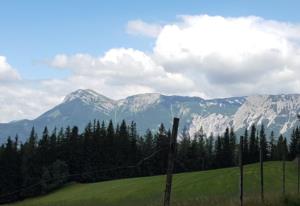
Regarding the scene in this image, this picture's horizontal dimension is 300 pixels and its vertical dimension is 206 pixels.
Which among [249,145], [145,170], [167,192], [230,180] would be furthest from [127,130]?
[167,192]

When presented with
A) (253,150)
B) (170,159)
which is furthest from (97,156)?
(170,159)

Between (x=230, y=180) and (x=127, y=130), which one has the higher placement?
(x=127, y=130)

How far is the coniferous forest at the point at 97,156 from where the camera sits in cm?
12154

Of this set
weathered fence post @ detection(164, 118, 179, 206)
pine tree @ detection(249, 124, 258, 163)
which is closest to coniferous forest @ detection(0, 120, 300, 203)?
pine tree @ detection(249, 124, 258, 163)

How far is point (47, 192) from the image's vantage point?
114m

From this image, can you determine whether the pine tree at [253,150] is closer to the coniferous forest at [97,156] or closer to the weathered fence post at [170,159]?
the coniferous forest at [97,156]

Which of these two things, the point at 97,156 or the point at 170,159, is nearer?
the point at 170,159

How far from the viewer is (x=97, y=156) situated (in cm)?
13512

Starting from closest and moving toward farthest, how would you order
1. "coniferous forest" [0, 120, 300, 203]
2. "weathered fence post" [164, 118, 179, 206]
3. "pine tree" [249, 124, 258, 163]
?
"weathered fence post" [164, 118, 179, 206], "coniferous forest" [0, 120, 300, 203], "pine tree" [249, 124, 258, 163]

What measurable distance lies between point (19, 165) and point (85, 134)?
65.1 ft

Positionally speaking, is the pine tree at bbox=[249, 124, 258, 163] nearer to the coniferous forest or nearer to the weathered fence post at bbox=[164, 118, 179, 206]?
the coniferous forest

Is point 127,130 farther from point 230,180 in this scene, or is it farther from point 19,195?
point 230,180

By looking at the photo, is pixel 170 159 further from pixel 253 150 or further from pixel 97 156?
pixel 253 150

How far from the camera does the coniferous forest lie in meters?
122
